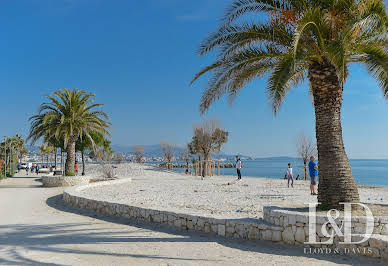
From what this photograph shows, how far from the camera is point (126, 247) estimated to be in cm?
617

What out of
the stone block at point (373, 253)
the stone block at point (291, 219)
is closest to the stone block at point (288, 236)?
the stone block at point (291, 219)

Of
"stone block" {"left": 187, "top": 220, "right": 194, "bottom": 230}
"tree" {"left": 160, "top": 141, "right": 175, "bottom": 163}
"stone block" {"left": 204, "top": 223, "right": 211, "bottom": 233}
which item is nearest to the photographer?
"stone block" {"left": 204, "top": 223, "right": 211, "bottom": 233}

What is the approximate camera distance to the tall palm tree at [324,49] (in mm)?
6371

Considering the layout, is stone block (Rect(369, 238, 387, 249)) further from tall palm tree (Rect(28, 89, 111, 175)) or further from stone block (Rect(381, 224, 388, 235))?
tall palm tree (Rect(28, 89, 111, 175))

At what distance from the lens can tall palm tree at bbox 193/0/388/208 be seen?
6371mm

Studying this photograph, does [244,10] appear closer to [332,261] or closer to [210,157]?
[332,261]

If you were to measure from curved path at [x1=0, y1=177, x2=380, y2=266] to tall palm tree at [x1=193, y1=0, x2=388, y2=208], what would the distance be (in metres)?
2.12

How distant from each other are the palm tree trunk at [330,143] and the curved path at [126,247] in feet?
5.55

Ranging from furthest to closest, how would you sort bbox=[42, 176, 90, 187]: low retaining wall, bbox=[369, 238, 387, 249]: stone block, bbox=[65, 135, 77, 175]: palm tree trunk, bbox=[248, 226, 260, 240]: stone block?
bbox=[65, 135, 77, 175]: palm tree trunk, bbox=[42, 176, 90, 187]: low retaining wall, bbox=[248, 226, 260, 240]: stone block, bbox=[369, 238, 387, 249]: stone block

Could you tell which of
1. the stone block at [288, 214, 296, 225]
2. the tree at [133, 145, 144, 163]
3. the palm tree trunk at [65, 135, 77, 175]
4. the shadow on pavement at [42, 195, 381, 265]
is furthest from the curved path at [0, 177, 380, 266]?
the tree at [133, 145, 144, 163]

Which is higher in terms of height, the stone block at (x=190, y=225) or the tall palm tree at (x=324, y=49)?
the tall palm tree at (x=324, y=49)

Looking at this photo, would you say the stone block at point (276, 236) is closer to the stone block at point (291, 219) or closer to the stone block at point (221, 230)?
the stone block at point (291, 219)

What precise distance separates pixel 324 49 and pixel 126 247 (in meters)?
5.76

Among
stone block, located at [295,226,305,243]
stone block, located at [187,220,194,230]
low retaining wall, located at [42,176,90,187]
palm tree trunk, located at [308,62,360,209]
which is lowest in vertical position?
low retaining wall, located at [42,176,90,187]
